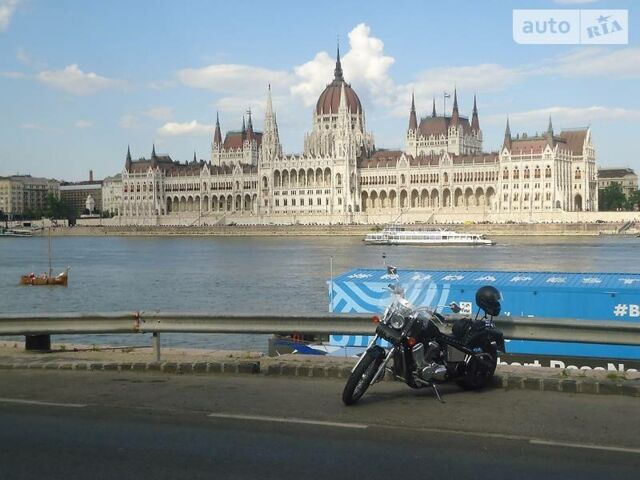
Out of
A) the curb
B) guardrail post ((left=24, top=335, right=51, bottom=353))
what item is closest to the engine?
the curb

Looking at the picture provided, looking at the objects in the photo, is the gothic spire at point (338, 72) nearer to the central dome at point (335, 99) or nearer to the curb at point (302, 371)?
the central dome at point (335, 99)

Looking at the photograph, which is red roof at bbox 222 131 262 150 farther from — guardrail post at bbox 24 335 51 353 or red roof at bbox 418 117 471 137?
guardrail post at bbox 24 335 51 353

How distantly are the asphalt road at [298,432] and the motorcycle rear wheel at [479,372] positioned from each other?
0.35 ft

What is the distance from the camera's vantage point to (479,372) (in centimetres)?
842

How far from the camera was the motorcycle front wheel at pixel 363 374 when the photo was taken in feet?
25.5

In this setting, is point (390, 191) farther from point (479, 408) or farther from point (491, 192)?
point (479, 408)

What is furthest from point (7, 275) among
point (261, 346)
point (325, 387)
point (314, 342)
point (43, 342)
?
point (325, 387)

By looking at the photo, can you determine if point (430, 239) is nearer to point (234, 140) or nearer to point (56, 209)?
point (234, 140)

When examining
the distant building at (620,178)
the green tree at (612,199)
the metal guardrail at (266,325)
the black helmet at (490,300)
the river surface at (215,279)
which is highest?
the distant building at (620,178)

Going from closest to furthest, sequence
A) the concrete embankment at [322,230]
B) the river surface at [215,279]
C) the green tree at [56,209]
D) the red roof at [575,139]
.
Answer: the river surface at [215,279]
the concrete embankment at [322,230]
the red roof at [575,139]
the green tree at [56,209]

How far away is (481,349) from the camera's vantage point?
856 cm

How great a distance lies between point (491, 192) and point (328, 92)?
38320 millimetres

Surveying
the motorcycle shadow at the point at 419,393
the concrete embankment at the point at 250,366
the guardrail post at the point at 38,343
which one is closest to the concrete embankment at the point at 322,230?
the concrete embankment at the point at 250,366

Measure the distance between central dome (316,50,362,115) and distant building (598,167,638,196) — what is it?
2175 inches
